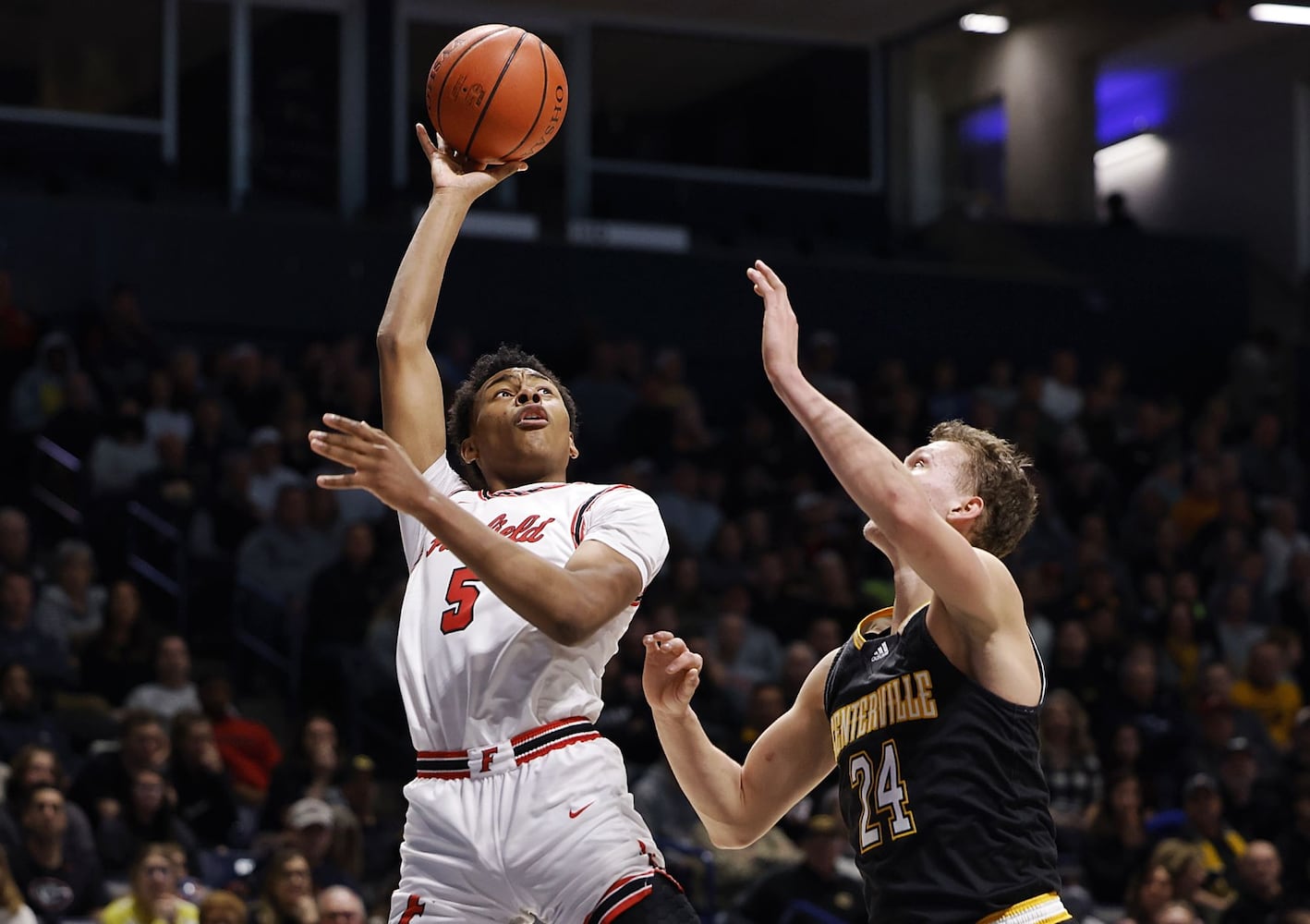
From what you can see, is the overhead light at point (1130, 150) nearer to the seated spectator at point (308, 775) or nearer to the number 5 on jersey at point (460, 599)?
the seated spectator at point (308, 775)

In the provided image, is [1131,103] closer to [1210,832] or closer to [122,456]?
[1210,832]

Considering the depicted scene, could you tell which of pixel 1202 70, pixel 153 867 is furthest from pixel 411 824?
pixel 1202 70

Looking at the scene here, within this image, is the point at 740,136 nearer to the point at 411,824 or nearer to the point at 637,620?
the point at 637,620

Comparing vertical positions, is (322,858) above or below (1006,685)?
below

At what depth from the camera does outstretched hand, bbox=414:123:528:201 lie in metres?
4.39

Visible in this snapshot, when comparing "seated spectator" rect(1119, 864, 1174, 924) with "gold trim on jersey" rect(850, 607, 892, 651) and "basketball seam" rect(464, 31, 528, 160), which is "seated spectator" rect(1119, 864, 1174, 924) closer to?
"gold trim on jersey" rect(850, 607, 892, 651)

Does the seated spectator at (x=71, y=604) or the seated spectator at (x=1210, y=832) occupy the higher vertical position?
the seated spectator at (x=71, y=604)

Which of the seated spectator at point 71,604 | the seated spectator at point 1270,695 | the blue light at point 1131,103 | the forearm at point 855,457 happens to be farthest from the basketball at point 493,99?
the blue light at point 1131,103

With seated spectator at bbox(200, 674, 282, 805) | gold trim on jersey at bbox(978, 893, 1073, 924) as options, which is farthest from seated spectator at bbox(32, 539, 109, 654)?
gold trim on jersey at bbox(978, 893, 1073, 924)

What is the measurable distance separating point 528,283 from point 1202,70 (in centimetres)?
842

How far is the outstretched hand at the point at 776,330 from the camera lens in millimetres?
3670

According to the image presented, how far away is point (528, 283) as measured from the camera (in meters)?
16.0

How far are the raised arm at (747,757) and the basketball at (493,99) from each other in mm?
1318

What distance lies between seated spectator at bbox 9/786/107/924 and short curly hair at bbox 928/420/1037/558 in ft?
18.3
